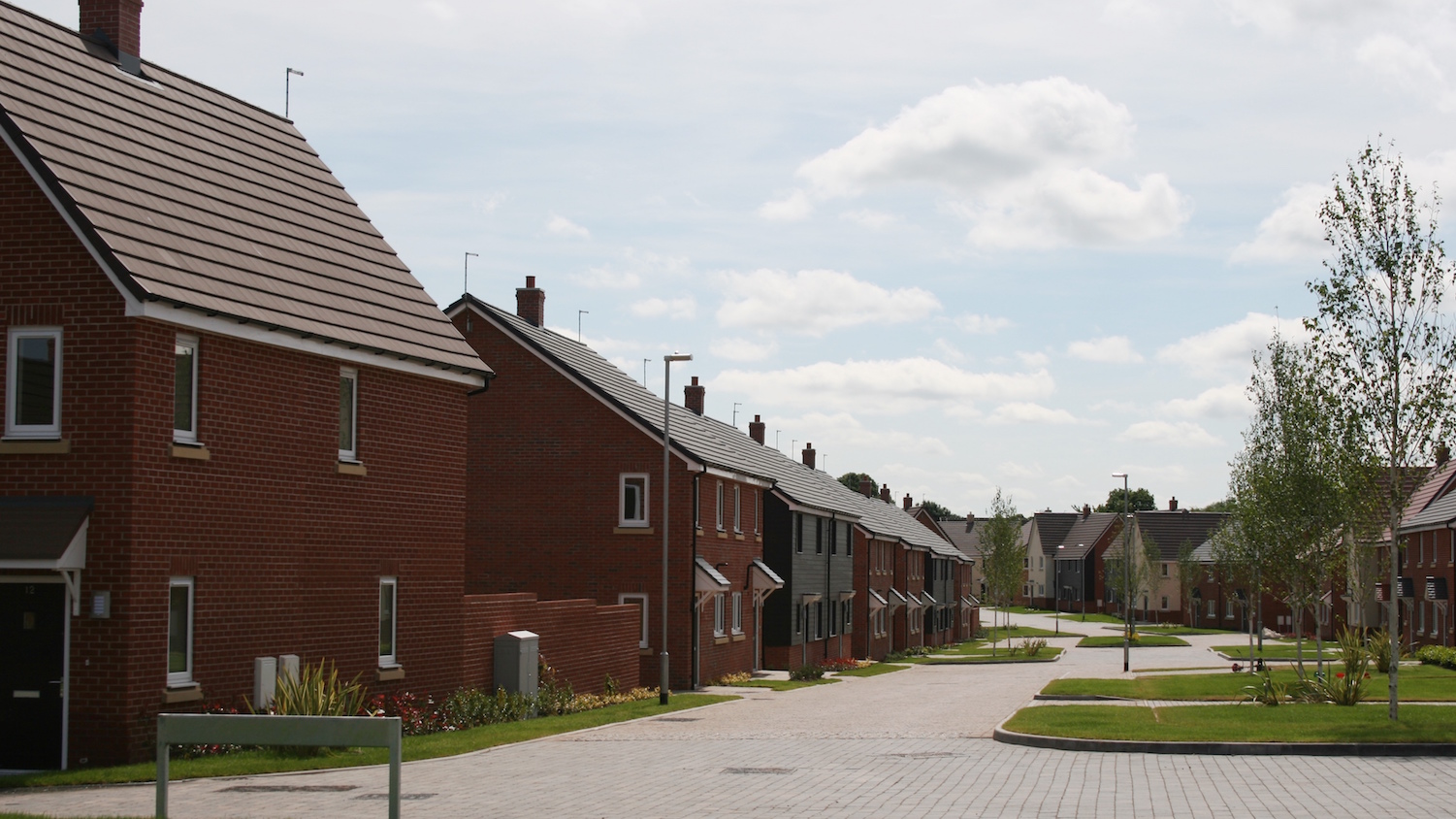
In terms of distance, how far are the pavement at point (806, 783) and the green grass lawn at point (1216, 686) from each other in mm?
10043

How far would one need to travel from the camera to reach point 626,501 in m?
35.6

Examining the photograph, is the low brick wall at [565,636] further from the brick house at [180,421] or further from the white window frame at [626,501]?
the white window frame at [626,501]

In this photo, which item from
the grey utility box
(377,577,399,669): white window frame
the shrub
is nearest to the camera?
(377,577,399,669): white window frame

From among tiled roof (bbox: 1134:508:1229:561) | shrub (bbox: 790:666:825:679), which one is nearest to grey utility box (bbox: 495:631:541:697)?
shrub (bbox: 790:666:825:679)

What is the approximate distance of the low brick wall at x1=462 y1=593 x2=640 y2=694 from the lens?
965 inches

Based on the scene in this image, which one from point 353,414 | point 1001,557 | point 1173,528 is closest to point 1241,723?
point 353,414

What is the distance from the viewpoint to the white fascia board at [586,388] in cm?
3506

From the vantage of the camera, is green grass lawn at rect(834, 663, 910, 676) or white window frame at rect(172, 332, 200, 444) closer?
white window frame at rect(172, 332, 200, 444)

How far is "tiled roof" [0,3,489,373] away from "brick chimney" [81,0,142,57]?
55cm

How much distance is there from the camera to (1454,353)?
862 inches

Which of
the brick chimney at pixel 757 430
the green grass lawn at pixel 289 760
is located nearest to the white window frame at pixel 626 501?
the green grass lawn at pixel 289 760

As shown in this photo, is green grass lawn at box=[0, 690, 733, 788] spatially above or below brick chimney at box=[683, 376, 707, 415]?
below

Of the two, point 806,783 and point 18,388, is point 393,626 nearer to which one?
point 18,388

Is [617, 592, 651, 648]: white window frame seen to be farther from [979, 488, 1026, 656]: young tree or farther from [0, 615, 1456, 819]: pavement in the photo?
[979, 488, 1026, 656]: young tree
